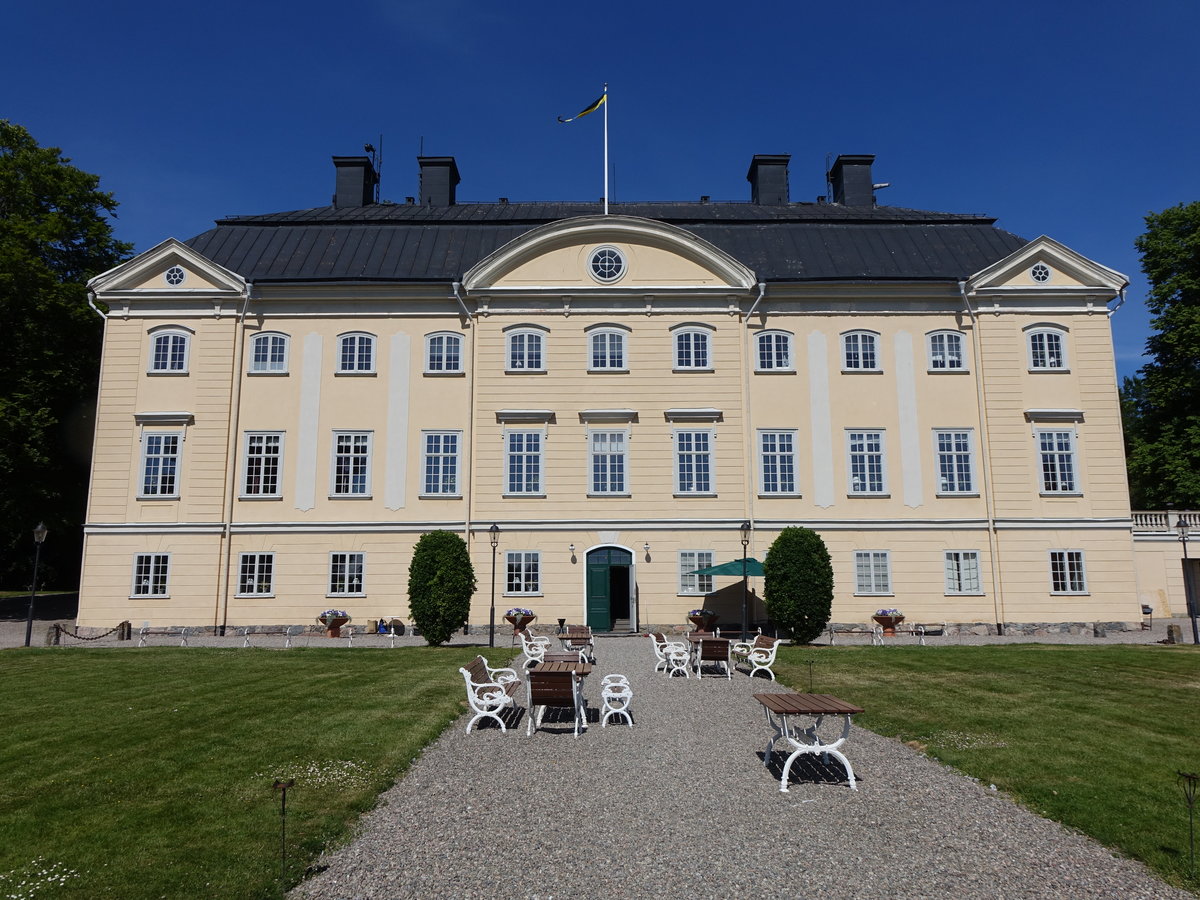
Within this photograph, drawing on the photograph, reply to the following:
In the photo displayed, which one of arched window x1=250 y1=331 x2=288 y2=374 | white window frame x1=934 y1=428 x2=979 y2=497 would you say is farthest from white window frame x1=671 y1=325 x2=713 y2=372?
arched window x1=250 y1=331 x2=288 y2=374

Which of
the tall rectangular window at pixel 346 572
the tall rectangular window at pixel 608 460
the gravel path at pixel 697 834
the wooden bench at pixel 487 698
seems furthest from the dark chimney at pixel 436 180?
the gravel path at pixel 697 834

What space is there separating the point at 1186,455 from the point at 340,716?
109 ft

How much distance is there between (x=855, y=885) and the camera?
579 centimetres

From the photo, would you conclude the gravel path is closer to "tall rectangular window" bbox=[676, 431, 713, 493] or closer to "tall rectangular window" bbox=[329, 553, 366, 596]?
"tall rectangular window" bbox=[676, 431, 713, 493]

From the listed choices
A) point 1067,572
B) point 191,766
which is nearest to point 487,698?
point 191,766

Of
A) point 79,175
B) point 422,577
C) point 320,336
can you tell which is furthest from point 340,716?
point 79,175

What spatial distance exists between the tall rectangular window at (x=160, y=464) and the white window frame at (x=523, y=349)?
10.7 m

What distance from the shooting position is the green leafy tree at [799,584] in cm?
2147

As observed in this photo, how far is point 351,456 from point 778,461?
13526mm

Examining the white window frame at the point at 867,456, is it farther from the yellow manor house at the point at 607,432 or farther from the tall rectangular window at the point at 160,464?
the tall rectangular window at the point at 160,464

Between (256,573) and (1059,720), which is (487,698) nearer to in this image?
(1059,720)

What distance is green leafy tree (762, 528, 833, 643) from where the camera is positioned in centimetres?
2147

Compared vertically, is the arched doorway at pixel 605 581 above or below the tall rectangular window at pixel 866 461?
below

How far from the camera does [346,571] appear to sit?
2509cm
